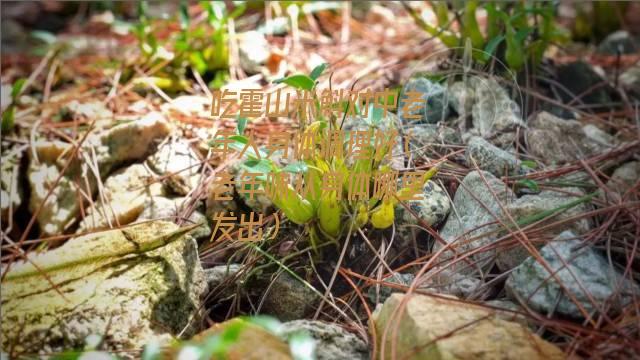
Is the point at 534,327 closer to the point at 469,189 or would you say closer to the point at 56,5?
the point at 469,189

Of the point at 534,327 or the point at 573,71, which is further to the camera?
the point at 573,71

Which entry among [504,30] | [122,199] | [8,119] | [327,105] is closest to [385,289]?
[327,105]

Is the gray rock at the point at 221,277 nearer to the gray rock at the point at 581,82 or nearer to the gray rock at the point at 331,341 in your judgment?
the gray rock at the point at 331,341

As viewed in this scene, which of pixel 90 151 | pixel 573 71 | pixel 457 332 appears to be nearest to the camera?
pixel 457 332

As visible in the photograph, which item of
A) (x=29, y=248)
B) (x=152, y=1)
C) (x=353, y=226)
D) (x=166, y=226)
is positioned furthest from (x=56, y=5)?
(x=353, y=226)

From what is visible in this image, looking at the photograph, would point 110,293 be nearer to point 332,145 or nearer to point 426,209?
point 332,145

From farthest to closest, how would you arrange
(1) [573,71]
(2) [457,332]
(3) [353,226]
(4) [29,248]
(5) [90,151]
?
(1) [573,71], (5) [90,151], (4) [29,248], (3) [353,226], (2) [457,332]
